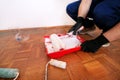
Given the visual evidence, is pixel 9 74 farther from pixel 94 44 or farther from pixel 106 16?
pixel 106 16

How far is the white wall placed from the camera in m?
1.68

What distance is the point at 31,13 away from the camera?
1746mm

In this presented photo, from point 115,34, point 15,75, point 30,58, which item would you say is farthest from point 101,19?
point 15,75

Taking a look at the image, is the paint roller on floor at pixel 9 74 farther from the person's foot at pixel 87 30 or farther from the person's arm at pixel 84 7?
the person's foot at pixel 87 30

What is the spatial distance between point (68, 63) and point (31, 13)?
116cm

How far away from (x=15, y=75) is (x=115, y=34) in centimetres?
66

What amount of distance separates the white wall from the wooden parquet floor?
2.30 ft

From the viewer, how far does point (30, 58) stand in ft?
2.96

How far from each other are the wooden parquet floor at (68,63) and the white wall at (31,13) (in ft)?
2.30

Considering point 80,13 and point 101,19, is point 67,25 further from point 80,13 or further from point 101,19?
point 101,19

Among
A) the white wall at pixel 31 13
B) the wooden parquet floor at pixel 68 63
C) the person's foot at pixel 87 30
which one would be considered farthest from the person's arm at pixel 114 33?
the white wall at pixel 31 13

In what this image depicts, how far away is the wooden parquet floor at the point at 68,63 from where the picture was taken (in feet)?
2.27

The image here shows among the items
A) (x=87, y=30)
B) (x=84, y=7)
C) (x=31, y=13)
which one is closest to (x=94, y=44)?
(x=84, y=7)

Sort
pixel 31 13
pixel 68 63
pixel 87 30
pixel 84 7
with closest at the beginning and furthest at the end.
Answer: pixel 68 63, pixel 84 7, pixel 87 30, pixel 31 13
